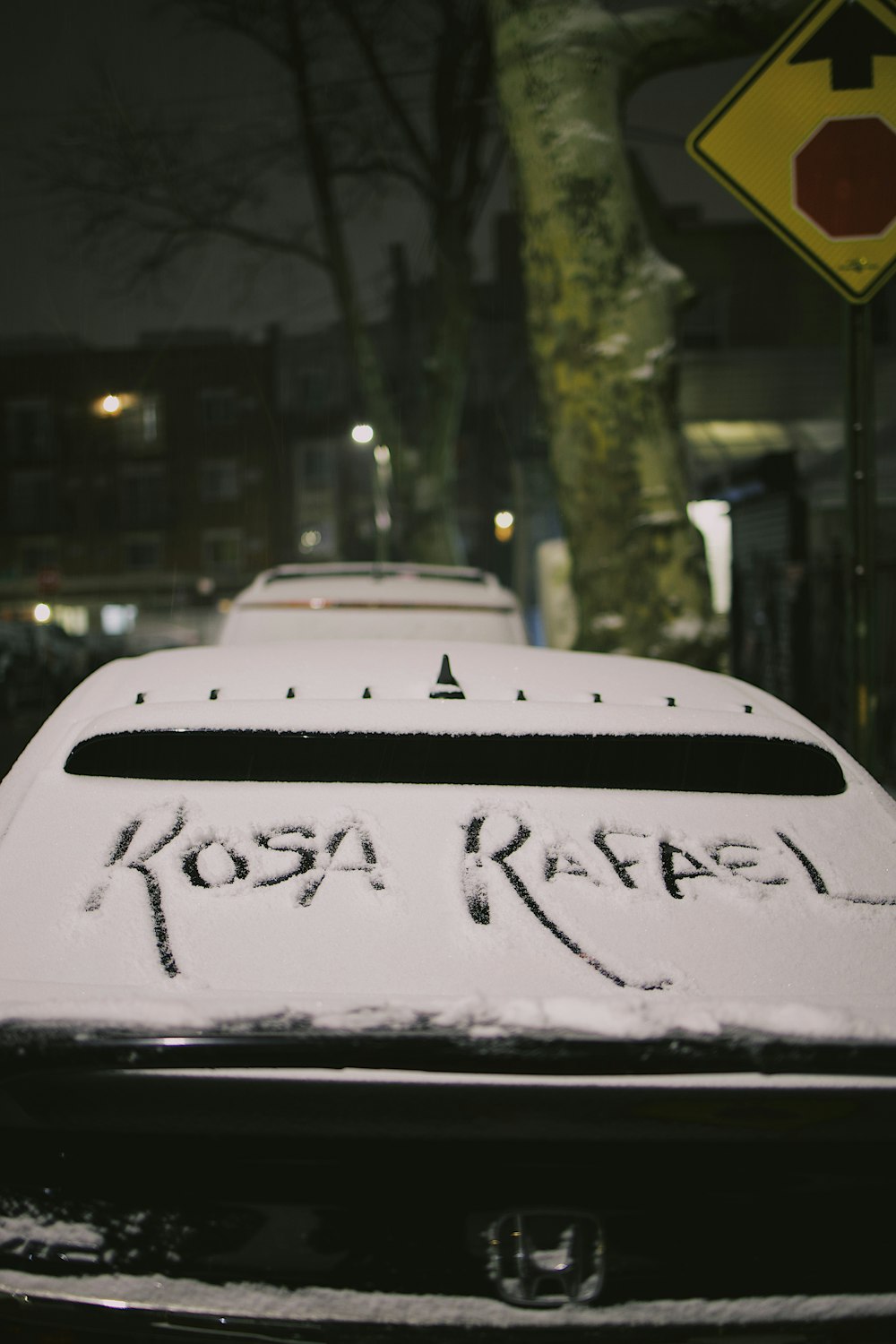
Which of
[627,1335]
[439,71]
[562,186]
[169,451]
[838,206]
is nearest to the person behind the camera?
[627,1335]

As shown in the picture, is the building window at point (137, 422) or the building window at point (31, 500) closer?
the building window at point (137, 422)

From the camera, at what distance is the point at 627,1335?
153 cm

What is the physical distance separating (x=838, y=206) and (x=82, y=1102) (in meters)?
3.86

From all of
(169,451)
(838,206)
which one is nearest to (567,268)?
(838,206)

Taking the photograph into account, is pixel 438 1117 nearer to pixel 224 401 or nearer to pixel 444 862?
pixel 444 862

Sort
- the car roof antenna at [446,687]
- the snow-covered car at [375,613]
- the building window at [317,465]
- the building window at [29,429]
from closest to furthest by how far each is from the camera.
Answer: the car roof antenna at [446,687] → the snow-covered car at [375,613] → the building window at [317,465] → the building window at [29,429]

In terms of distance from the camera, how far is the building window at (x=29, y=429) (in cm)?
6366

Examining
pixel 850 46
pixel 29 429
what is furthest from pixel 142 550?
pixel 850 46

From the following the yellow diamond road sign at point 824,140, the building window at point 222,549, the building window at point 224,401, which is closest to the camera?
the yellow diamond road sign at point 824,140

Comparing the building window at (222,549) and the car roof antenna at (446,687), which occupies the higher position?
the car roof antenna at (446,687)

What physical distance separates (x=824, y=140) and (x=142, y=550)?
6108 centimetres

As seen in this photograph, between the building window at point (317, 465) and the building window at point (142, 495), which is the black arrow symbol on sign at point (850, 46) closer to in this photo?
the building window at point (317, 465)

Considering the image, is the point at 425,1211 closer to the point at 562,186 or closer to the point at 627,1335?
the point at 627,1335

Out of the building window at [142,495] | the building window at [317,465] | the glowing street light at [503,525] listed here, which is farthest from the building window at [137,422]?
the glowing street light at [503,525]
